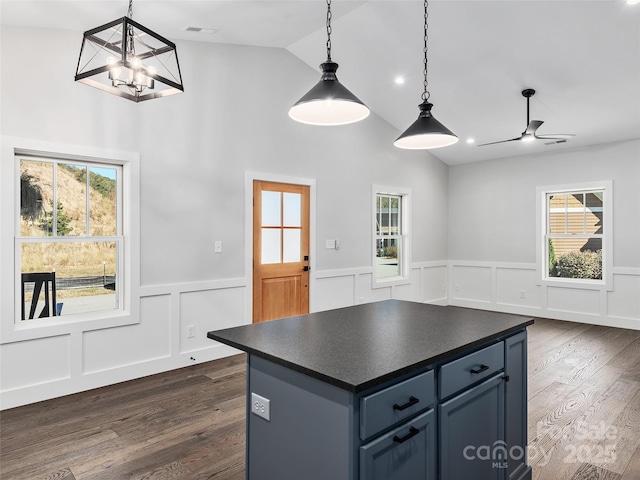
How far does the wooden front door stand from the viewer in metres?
4.70

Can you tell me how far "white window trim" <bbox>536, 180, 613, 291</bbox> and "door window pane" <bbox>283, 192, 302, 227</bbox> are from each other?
3.95m

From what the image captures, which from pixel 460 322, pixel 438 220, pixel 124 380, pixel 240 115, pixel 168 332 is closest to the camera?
pixel 460 322

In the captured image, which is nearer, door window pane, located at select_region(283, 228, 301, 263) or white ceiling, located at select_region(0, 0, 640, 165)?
white ceiling, located at select_region(0, 0, 640, 165)

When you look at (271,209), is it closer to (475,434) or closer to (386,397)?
(475,434)

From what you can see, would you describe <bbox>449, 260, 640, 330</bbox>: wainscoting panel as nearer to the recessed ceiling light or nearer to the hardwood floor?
the hardwood floor

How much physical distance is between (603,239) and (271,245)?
15.6 ft

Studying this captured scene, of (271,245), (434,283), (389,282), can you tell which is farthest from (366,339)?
(434,283)

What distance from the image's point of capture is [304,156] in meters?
5.12

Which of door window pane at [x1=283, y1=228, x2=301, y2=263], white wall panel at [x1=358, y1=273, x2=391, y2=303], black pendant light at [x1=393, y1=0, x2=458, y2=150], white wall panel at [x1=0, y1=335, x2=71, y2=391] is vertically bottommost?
white wall panel at [x1=0, y1=335, x2=71, y2=391]

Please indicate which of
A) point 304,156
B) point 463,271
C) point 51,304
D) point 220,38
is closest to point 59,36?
point 220,38

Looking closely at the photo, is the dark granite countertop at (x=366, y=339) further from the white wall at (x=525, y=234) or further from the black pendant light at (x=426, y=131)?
the white wall at (x=525, y=234)

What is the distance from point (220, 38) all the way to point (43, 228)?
8.03ft

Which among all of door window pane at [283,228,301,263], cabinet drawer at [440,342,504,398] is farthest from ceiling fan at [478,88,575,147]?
cabinet drawer at [440,342,504,398]

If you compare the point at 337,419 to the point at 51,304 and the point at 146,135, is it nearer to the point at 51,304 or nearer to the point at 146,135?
the point at 51,304
